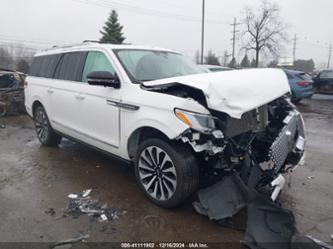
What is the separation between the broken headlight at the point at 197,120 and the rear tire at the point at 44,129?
3543mm

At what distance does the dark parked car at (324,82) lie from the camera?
51.0ft

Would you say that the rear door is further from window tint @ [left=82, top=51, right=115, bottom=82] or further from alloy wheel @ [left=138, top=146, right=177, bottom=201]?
alloy wheel @ [left=138, top=146, right=177, bottom=201]

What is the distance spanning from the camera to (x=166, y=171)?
10.6ft

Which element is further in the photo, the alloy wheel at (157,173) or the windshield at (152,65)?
the windshield at (152,65)

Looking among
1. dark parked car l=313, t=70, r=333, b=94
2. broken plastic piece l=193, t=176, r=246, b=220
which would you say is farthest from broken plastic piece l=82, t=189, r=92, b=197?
dark parked car l=313, t=70, r=333, b=94

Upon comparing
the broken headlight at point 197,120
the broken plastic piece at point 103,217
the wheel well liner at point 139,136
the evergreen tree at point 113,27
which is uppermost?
the evergreen tree at point 113,27

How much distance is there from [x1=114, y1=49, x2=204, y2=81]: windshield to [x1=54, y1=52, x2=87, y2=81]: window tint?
89 cm

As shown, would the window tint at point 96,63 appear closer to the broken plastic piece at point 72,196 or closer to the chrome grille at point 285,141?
the broken plastic piece at point 72,196

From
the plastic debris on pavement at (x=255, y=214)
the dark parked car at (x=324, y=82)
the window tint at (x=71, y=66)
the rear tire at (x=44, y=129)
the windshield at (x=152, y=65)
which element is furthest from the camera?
the dark parked car at (x=324, y=82)

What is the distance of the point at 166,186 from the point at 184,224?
0.46 m

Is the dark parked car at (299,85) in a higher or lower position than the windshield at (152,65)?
lower

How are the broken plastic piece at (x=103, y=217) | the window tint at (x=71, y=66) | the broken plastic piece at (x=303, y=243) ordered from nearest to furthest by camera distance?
the broken plastic piece at (x=303, y=243)
the broken plastic piece at (x=103, y=217)
the window tint at (x=71, y=66)

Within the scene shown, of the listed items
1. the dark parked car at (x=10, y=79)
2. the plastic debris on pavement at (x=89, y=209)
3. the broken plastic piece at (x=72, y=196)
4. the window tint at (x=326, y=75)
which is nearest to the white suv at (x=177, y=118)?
the plastic debris on pavement at (x=89, y=209)

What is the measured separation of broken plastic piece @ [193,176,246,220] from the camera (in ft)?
9.61
